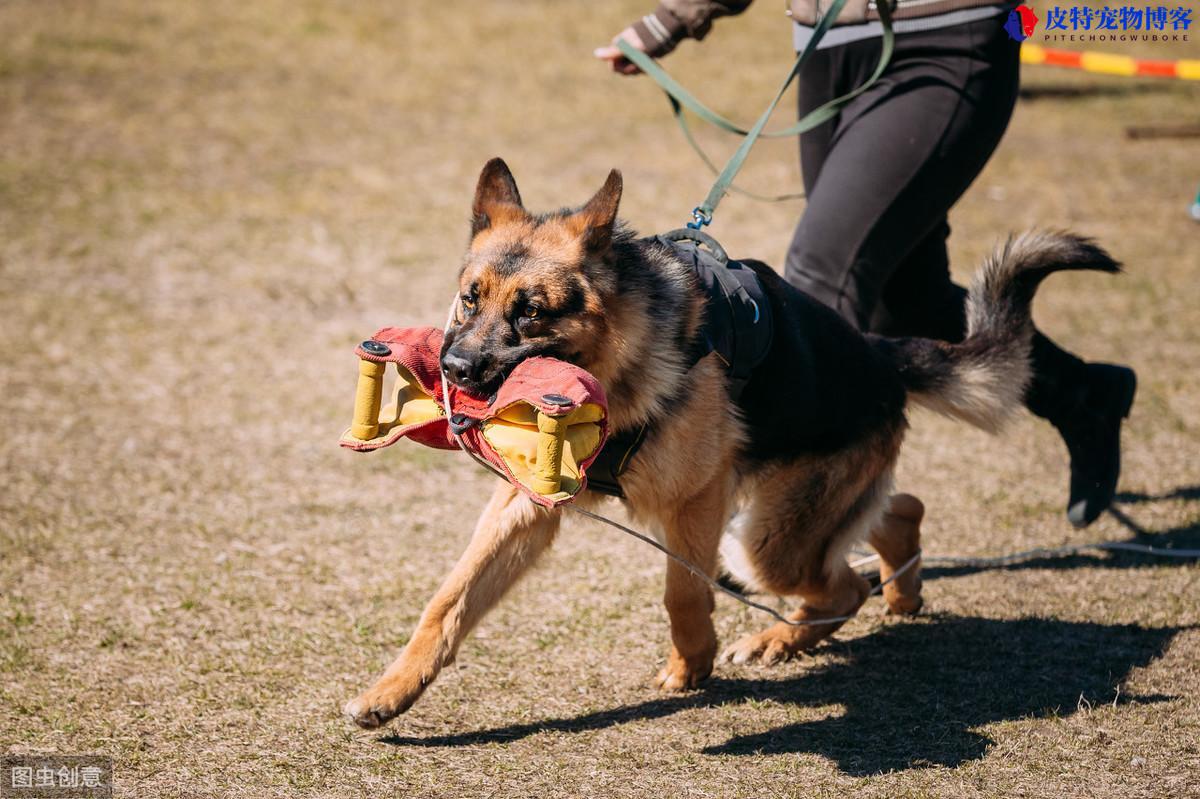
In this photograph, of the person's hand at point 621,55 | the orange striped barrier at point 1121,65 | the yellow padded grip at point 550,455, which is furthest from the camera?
the orange striped barrier at point 1121,65

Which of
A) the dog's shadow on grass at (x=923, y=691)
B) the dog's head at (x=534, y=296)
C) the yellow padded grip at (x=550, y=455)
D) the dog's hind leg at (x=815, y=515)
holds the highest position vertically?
the dog's head at (x=534, y=296)

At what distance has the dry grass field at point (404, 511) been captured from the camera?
3.34 metres

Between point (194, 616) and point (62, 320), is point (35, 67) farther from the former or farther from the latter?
point (194, 616)

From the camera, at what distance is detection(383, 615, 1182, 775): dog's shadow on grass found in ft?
Answer: 11.1

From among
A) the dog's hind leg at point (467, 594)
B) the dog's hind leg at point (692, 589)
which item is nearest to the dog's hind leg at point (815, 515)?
the dog's hind leg at point (692, 589)

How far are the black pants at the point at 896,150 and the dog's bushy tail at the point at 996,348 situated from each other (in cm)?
26

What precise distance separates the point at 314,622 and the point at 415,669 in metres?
0.89

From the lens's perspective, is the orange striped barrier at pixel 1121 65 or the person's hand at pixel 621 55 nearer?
the person's hand at pixel 621 55

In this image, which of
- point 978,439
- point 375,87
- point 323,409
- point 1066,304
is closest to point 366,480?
point 323,409

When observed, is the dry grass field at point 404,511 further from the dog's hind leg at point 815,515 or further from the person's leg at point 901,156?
the person's leg at point 901,156

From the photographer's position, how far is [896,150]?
388 centimetres

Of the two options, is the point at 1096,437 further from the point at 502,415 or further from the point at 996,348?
the point at 502,415

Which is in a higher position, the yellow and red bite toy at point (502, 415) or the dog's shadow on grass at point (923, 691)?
the yellow and red bite toy at point (502, 415)

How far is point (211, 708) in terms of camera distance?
3.50 meters
